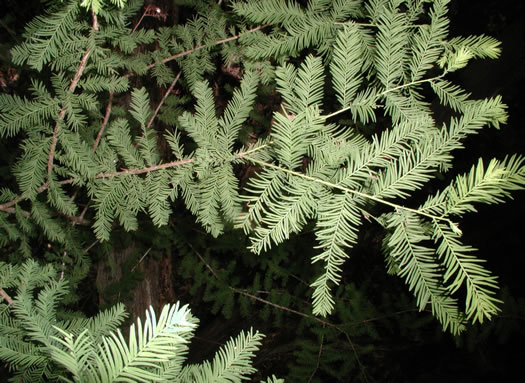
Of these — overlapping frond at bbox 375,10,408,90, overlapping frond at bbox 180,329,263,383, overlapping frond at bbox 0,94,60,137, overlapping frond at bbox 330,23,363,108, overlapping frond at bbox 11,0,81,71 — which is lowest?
overlapping frond at bbox 180,329,263,383

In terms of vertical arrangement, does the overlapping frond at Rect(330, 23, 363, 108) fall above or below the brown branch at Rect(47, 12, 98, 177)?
above

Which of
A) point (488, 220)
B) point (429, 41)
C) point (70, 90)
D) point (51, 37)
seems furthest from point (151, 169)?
point (488, 220)

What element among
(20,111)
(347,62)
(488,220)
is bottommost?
(20,111)

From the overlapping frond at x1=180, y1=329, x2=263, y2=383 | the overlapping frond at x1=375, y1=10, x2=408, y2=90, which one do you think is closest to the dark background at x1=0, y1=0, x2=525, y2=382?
the overlapping frond at x1=375, y1=10, x2=408, y2=90

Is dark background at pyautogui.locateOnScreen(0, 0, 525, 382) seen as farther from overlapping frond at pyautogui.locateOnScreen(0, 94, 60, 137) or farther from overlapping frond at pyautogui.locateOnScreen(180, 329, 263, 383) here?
overlapping frond at pyautogui.locateOnScreen(180, 329, 263, 383)

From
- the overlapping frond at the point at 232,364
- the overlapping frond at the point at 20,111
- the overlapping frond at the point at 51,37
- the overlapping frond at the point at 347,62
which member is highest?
the overlapping frond at the point at 347,62

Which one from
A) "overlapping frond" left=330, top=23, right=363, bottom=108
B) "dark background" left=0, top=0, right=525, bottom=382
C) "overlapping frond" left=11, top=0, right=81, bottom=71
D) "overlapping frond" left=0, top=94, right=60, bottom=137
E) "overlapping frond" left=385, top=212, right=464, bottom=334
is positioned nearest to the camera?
"overlapping frond" left=385, top=212, right=464, bottom=334

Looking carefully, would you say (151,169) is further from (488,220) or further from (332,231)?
(488,220)

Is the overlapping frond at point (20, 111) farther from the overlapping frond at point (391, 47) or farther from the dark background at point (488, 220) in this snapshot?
the dark background at point (488, 220)

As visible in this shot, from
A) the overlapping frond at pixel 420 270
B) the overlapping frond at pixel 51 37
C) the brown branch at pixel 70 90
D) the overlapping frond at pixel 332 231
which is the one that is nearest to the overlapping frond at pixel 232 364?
the overlapping frond at pixel 332 231

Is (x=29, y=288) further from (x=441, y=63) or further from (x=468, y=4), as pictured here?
(x=468, y=4)

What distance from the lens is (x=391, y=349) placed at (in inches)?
117

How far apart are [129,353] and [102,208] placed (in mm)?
855

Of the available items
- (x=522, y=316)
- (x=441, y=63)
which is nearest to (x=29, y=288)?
(x=441, y=63)
